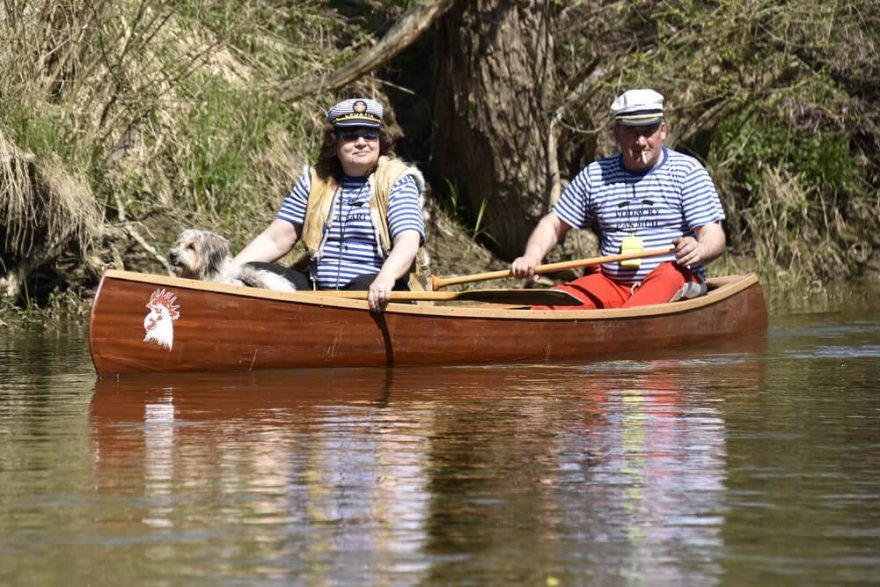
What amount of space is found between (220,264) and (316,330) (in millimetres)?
593

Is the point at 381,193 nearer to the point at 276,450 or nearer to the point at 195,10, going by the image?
the point at 276,450

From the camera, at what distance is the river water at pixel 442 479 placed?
4434mm

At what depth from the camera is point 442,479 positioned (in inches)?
220

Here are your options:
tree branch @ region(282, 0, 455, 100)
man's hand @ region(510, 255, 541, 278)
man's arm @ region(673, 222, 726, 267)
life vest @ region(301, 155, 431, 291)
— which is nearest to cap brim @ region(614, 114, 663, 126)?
man's arm @ region(673, 222, 726, 267)

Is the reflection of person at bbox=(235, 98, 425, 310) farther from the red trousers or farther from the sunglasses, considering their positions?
the red trousers

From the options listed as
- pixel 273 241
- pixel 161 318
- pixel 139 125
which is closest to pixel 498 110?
pixel 139 125

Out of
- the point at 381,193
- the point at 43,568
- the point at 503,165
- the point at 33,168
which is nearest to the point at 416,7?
the point at 503,165

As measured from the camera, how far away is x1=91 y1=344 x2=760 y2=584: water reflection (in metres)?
4.52

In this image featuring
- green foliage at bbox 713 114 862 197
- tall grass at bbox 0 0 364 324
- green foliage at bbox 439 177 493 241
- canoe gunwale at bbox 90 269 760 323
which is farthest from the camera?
green foliage at bbox 713 114 862 197

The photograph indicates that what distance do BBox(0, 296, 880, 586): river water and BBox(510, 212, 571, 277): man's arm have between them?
1061mm

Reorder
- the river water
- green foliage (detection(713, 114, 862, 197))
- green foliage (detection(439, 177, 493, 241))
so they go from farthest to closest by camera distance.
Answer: green foliage (detection(713, 114, 862, 197)) < green foliage (detection(439, 177, 493, 241)) < the river water

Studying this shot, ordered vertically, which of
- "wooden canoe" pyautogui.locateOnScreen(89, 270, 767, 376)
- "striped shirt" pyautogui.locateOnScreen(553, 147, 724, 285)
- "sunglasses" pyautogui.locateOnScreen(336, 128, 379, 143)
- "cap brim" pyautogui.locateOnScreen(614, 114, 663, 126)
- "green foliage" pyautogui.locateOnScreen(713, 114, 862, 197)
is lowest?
"wooden canoe" pyautogui.locateOnScreen(89, 270, 767, 376)

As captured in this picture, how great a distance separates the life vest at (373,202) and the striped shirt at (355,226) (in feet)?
0.09

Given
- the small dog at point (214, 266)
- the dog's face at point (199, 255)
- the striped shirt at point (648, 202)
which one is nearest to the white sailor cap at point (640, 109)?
the striped shirt at point (648, 202)
